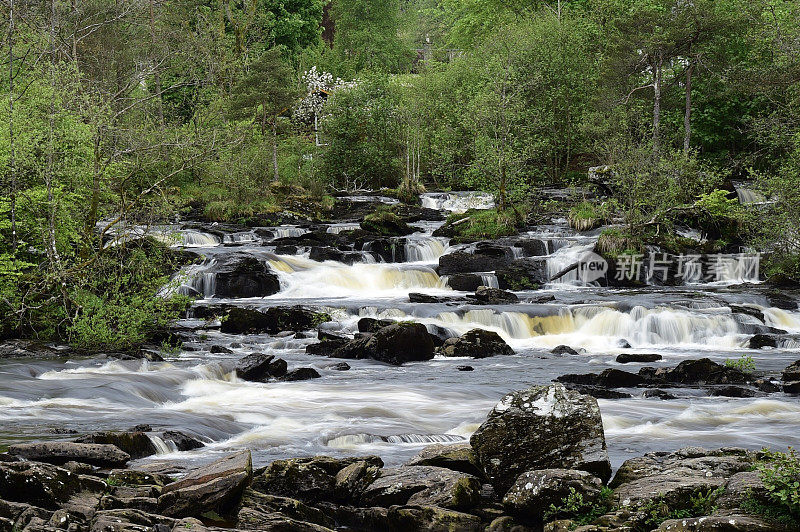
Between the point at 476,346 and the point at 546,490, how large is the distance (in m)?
9.98

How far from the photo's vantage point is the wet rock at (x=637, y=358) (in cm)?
1602

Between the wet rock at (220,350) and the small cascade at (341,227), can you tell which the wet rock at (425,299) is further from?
the small cascade at (341,227)

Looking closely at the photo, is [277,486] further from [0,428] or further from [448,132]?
[448,132]

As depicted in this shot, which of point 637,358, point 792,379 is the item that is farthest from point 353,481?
point 637,358

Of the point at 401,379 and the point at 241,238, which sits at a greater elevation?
→ the point at 241,238

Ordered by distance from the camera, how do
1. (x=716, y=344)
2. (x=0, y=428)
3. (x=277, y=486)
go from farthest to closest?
(x=716, y=344) < (x=0, y=428) < (x=277, y=486)

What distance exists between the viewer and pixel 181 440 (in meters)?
9.46

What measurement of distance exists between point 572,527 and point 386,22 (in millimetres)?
61402

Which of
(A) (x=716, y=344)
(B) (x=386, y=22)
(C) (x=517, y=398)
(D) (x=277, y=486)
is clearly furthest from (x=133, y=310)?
(B) (x=386, y=22)

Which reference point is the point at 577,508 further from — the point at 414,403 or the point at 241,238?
the point at 241,238

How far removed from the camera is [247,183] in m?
35.0

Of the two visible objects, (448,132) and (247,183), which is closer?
(247,183)

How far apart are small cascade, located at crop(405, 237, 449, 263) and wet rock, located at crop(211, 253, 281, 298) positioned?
5.95 metres

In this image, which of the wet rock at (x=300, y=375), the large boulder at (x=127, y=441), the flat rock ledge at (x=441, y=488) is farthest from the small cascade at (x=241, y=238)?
the flat rock ledge at (x=441, y=488)
